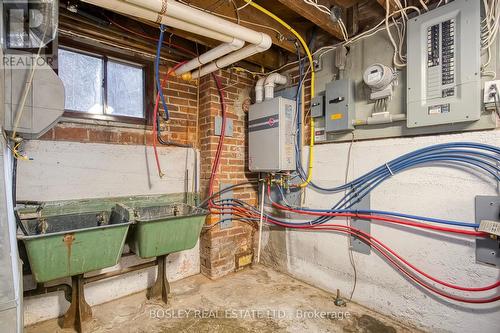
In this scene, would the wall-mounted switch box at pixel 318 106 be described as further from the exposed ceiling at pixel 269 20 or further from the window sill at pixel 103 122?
the window sill at pixel 103 122

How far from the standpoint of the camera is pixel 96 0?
1.35 m

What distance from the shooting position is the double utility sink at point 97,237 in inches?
58.2

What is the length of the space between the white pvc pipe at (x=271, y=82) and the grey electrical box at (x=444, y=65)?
3.68 ft

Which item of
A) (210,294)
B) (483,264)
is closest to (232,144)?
(210,294)

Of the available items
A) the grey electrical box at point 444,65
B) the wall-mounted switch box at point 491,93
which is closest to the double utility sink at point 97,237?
the grey electrical box at point 444,65

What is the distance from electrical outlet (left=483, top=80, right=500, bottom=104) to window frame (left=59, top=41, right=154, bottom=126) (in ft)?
7.99

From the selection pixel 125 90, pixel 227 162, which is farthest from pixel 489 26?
pixel 125 90

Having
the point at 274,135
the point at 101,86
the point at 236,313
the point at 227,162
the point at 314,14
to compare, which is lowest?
the point at 236,313

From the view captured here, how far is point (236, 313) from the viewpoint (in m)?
1.92

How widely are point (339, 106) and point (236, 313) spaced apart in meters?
1.82

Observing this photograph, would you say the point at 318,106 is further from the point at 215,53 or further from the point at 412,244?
the point at 412,244

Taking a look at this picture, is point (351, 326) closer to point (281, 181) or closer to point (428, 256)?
point (428, 256)

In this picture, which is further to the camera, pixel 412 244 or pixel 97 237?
pixel 412 244

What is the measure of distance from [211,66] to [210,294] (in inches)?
79.3
